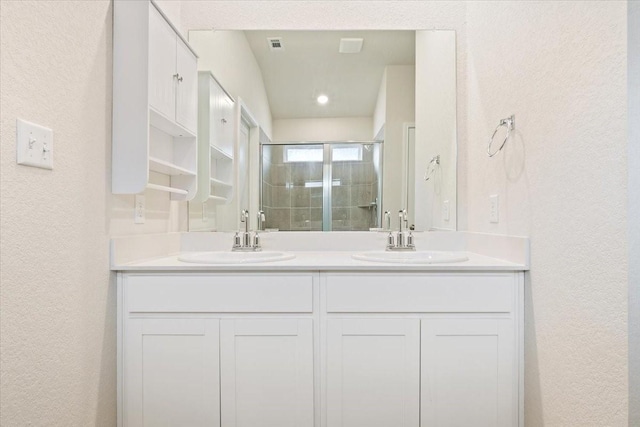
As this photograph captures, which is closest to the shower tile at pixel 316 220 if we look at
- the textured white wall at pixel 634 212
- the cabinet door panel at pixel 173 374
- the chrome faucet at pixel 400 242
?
the chrome faucet at pixel 400 242

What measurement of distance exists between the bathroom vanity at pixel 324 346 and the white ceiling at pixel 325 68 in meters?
0.87

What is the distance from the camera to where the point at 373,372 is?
1.40 meters

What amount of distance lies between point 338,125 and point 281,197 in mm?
444

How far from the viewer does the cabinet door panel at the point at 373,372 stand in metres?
1.39

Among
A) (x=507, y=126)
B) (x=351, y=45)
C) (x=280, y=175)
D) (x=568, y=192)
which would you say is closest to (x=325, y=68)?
(x=351, y=45)

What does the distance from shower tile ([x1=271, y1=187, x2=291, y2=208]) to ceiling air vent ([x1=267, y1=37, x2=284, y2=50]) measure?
682 millimetres

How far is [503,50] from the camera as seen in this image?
5.11 feet

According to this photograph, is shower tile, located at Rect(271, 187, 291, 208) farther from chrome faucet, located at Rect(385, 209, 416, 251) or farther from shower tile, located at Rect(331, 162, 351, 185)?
chrome faucet, located at Rect(385, 209, 416, 251)

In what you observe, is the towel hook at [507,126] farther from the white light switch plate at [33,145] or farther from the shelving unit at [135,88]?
the white light switch plate at [33,145]

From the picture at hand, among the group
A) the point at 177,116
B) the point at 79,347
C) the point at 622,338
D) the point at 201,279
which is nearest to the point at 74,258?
the point at 79,347

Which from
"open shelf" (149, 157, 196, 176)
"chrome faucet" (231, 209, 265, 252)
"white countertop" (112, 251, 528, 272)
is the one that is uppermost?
"open shelf" (149, 157, 196, 176)

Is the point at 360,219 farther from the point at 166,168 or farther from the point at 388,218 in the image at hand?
the point at 166,168

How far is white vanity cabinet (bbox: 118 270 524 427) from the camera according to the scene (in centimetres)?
139

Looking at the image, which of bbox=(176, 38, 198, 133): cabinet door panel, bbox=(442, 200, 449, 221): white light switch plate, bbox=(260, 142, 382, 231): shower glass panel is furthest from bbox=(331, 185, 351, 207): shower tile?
bbox=(176, 38, 198, 133): cabinet door panel
